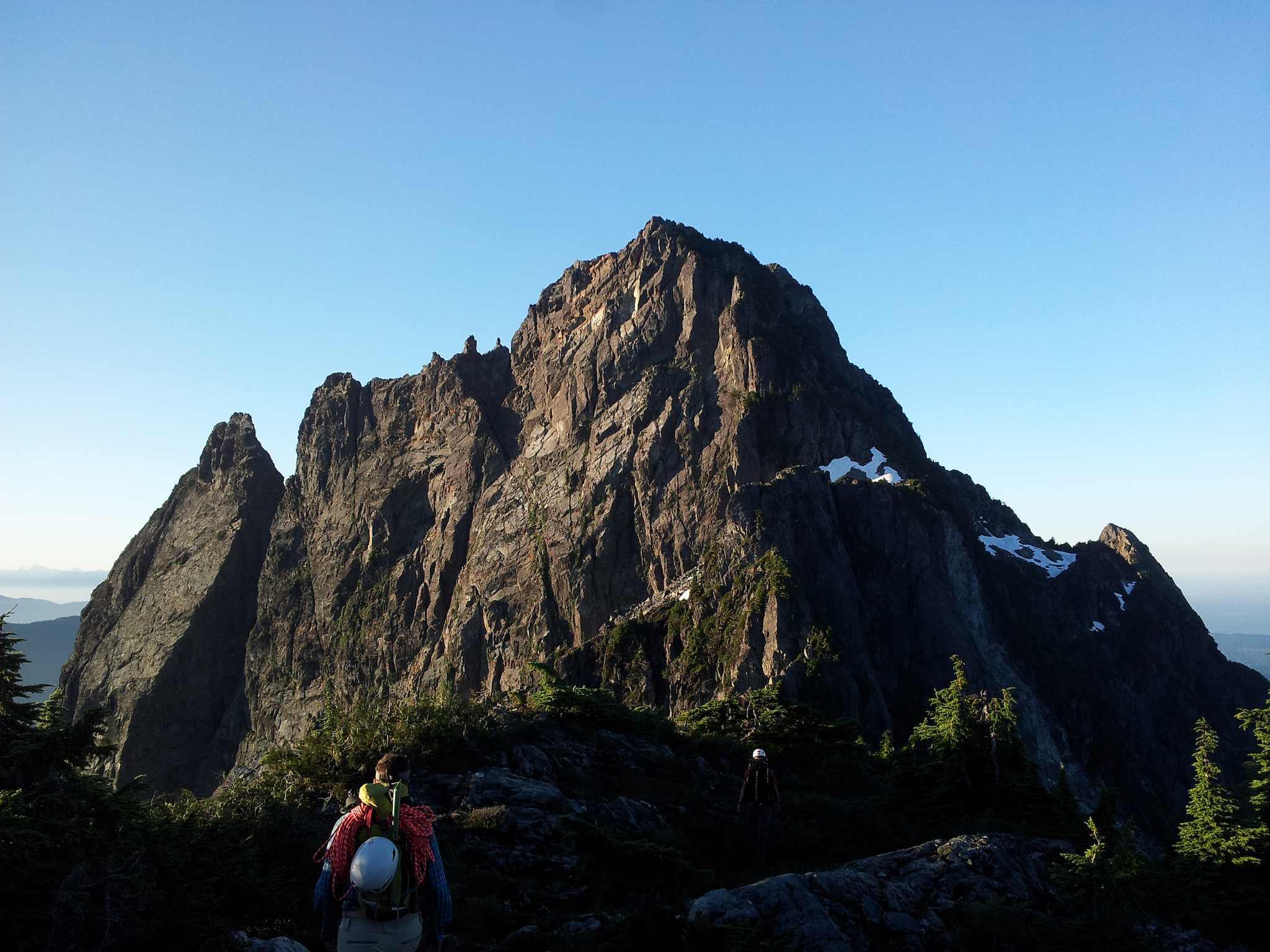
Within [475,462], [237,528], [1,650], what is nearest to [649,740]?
[1,650]

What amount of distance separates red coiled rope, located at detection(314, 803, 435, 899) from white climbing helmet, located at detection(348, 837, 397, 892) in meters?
0.45

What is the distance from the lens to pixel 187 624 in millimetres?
123750

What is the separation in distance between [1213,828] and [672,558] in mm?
75007

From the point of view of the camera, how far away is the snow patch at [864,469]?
90.6 m

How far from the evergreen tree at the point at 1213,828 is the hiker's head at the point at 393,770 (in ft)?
48.1

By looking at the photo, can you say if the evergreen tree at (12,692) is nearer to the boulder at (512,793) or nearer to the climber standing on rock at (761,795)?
the boulder at (512,793)

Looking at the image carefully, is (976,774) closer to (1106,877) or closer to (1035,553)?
(1106,877)

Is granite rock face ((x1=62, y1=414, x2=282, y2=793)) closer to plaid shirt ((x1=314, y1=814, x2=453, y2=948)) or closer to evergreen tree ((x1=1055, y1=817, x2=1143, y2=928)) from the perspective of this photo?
plaid shirt ((x1=314, y1=814, x2=453, y2=948))

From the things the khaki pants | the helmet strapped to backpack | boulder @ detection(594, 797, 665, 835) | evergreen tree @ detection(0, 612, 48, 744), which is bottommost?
boulder @ detection(594, 797, 665, 835)

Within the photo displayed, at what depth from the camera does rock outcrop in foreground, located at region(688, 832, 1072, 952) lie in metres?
11.4

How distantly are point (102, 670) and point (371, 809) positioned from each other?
14653 centimetres

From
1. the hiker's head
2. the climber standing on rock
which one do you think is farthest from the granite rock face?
the hiker's head

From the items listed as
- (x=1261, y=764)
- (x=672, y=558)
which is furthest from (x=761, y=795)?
(x=672, y=558)

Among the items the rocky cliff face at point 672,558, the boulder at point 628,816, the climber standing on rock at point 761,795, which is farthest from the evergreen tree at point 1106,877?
the rocky cliff face at point 672,558
